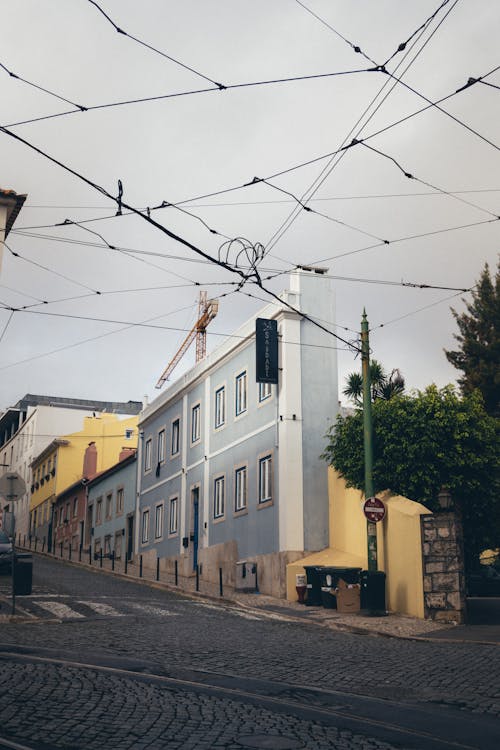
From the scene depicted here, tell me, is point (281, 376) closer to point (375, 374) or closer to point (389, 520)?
point (375, 374)

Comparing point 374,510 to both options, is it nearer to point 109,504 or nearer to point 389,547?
point 389,547

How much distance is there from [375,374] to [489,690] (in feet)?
64.4

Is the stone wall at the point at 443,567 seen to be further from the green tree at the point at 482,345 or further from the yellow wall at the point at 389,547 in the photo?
the green tree at the point at 482,345

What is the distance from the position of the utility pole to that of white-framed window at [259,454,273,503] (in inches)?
271

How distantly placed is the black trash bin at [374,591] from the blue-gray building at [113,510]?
21.1 m

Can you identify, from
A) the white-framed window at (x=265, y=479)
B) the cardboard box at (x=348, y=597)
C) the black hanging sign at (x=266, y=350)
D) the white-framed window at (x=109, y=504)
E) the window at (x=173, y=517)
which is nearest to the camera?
the cardboard box at (x=348, y=597)

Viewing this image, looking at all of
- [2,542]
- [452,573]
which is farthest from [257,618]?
[2,542]

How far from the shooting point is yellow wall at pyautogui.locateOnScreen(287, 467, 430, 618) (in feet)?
65.2

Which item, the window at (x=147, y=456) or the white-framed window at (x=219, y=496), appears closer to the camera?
the white-framed window at (x=219, y=496)

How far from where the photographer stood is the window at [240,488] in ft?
95.7

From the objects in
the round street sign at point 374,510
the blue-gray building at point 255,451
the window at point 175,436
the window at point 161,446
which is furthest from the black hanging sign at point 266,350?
the window at point 161,446

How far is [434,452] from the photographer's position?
22.2m

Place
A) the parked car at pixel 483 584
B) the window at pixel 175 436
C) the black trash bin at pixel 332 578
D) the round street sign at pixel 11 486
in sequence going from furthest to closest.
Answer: the window at pixel 175 436 < the parked car at pixel 483 584 < the black trash bin at pixel 332 578 < the round street sign at pixel 11 486

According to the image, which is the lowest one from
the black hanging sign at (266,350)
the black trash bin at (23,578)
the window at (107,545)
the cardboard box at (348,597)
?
the cardboard box at (348,597)
